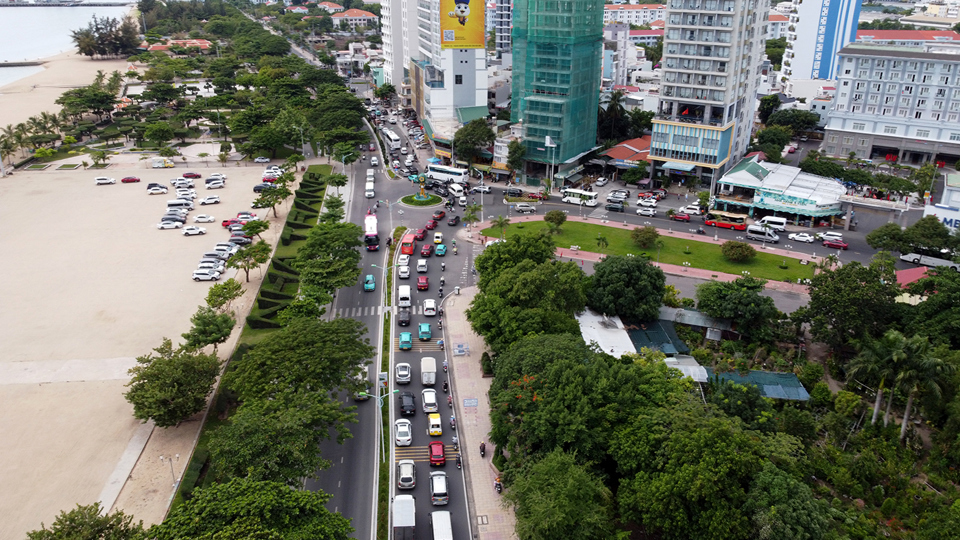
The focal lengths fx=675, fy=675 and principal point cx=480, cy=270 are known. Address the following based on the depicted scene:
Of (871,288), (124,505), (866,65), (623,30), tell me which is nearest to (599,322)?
(871,288)

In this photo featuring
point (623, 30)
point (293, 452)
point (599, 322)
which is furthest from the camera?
point (623, 30)

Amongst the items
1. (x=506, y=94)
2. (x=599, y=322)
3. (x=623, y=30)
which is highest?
(x=623, y=30)

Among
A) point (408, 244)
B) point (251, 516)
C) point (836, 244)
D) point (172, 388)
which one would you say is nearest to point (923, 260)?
point (836, 244)

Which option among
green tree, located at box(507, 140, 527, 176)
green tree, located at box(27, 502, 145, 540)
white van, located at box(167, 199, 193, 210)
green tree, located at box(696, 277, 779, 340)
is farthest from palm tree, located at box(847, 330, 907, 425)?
white van, located at box(167, 199, 193, 210)

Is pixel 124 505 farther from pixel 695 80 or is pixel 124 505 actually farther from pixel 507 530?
pixel 695 80

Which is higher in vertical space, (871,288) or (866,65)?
(866,65)

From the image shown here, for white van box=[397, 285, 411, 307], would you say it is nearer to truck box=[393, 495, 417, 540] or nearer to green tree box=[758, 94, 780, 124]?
truck box=[393, 495, 417, 540]

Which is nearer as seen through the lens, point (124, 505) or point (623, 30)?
point (124, 505)
